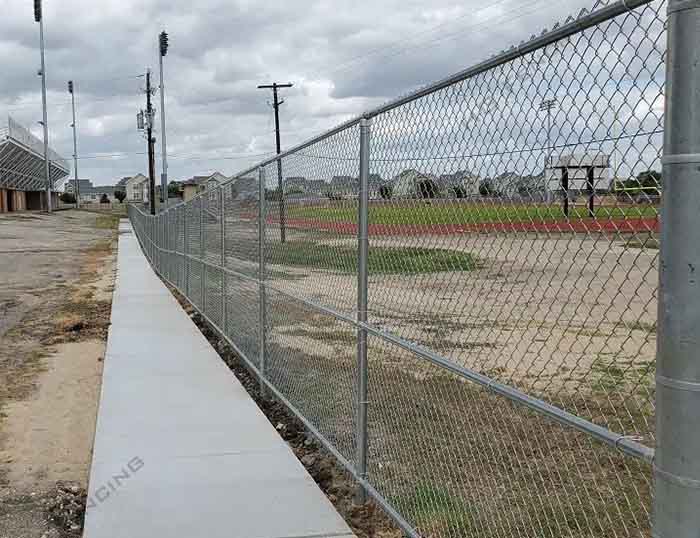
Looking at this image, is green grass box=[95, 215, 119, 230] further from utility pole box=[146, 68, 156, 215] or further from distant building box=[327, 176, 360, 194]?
distant building box=[327, 176, 360, 194]

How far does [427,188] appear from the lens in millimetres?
3705

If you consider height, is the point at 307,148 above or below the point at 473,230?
above

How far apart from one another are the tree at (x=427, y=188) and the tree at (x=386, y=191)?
0.36 metres

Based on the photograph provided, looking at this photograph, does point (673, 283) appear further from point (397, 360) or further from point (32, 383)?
point (32, 383)

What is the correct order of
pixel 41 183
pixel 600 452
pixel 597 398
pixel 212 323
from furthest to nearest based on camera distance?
pixel 41 183, pixel 212 323, pixel 597 398, pixel 600 452

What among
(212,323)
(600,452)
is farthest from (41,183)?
(600,452)

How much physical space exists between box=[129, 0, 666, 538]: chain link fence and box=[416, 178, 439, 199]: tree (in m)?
→ 0.02

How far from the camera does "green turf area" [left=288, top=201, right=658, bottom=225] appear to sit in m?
2.30

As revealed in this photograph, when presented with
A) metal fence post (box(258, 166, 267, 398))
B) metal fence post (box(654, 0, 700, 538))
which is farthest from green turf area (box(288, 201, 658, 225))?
metal fence post (box(258, 166, 267, 398))

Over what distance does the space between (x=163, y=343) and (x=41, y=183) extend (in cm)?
9918


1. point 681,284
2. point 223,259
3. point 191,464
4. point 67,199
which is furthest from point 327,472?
point 67,199

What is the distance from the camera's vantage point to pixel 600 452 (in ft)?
17.9

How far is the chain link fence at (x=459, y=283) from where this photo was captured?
247 centimetres

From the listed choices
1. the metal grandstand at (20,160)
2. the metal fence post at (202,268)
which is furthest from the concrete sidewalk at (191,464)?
the metal grandstand at (20,160)
